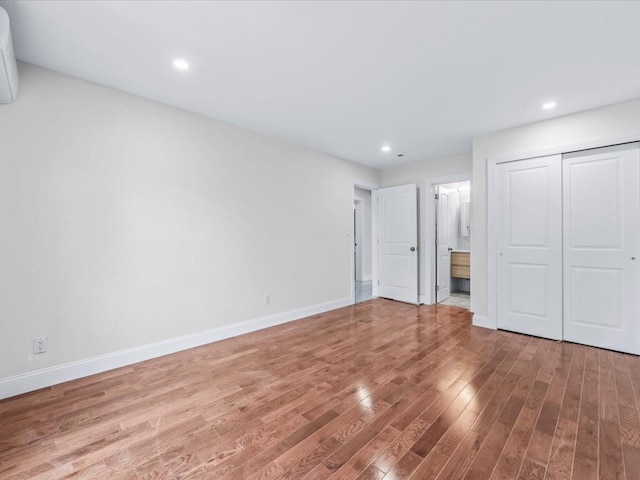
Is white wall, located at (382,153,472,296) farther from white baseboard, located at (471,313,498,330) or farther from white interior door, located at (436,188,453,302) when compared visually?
white baseboard, located at (471,313,498,330)

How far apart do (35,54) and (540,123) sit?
16.3 ft

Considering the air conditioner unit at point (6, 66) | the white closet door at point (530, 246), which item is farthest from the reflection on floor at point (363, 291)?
the air conditioner unit at point (6, 66)

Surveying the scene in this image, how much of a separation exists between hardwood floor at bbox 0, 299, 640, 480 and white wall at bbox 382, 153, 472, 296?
222 cm

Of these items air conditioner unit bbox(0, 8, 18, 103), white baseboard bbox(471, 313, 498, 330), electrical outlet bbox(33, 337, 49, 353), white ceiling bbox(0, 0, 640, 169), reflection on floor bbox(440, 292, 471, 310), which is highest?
white ceiling bbox(0, 0, 640, 169)

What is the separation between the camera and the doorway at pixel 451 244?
5.11 meters

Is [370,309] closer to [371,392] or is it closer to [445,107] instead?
[371,392]

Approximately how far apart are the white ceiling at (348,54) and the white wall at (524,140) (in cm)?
18

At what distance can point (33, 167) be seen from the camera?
7.47ft

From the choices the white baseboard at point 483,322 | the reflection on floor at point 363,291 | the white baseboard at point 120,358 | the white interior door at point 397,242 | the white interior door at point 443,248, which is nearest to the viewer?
the white baseboard at point 120,358

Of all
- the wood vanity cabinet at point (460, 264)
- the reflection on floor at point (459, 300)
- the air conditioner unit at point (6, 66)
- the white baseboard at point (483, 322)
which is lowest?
the reflection on floor at point (459, 300)

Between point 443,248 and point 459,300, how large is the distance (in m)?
1.03

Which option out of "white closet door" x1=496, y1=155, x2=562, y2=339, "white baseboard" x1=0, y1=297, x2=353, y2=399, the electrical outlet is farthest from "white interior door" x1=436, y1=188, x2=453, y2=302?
the electrical outlet

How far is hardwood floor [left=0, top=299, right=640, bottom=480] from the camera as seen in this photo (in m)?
1.49

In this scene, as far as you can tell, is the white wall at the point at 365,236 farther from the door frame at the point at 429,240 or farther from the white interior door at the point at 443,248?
the door frame at the point at 429,240
